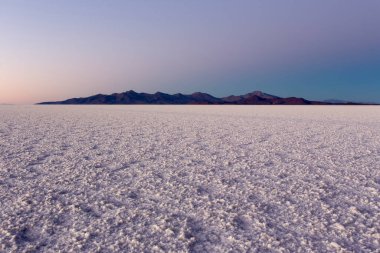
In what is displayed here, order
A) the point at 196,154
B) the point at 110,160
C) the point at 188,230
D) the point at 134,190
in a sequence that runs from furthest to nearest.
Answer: the point at 196,154 < the point at 110,160 < the point at 134,190 < the point at 188,230

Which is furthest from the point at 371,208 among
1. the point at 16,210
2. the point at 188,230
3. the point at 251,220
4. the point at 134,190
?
the point at 16,210

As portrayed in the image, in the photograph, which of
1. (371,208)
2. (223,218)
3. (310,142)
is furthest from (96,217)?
(310,142)

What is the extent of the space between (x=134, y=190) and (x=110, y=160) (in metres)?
1.51

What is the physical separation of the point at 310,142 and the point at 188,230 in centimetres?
469

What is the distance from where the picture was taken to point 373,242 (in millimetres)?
1863

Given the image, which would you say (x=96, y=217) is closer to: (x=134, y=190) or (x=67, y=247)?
(x=67, y=247)

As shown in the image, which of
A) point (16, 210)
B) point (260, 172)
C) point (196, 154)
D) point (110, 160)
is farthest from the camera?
point (196, 154)

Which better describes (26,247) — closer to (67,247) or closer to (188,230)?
(67,247)

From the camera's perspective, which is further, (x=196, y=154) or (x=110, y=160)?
(x=196, y=154)

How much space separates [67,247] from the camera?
6.02ft

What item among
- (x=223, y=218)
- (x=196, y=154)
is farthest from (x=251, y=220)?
(x=196, y=154)

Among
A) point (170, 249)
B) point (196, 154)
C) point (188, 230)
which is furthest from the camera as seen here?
point (196, 154)

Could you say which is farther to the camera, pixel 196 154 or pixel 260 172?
pixel 196 154

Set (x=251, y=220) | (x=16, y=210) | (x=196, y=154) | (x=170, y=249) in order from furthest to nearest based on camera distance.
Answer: (x=196, y=154) → (x=16, y=210) → (x=251, y=220) → (x=170, y=249)
